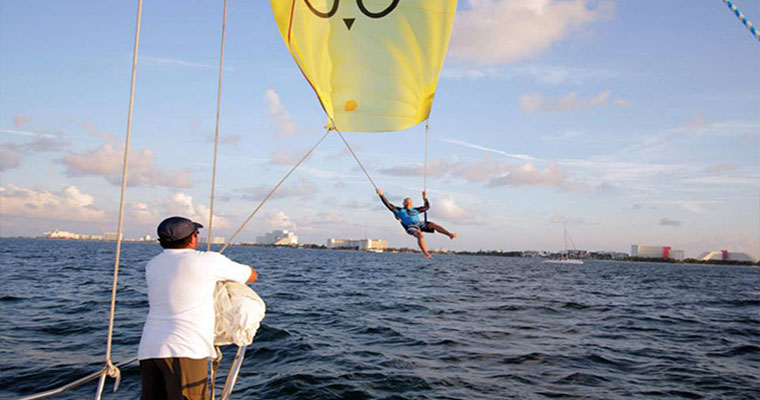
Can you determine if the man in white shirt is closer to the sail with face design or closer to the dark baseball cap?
the dark baseball cap

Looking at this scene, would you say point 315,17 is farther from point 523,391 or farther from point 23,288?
point 23,288

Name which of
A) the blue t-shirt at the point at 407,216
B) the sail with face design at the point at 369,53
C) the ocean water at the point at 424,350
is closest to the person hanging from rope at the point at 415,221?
the blue t-shirt at the point at 407,216

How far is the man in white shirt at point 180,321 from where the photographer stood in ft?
12.4

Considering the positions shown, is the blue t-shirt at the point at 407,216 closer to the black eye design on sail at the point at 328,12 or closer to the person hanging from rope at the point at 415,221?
the person hanging from rope at the point at 415,221

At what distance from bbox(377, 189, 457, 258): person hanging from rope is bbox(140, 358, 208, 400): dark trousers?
5340 mm

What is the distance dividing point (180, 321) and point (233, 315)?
45cm

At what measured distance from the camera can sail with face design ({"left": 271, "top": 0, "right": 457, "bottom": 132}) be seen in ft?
21.0

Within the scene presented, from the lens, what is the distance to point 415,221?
922 cm

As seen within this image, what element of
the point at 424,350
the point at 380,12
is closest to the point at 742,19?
the point at 380,12

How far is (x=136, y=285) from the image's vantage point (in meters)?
28.2

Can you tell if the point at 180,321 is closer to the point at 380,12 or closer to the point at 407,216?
the point at 380,12

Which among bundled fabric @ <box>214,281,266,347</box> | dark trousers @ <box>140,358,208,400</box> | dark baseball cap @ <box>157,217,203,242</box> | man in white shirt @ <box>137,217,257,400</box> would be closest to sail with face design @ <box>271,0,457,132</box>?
dark baseball cap @ <box>157,217,203,242</box>

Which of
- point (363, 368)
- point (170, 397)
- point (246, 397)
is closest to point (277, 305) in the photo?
point (363, 368)

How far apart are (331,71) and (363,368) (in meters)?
7.44
